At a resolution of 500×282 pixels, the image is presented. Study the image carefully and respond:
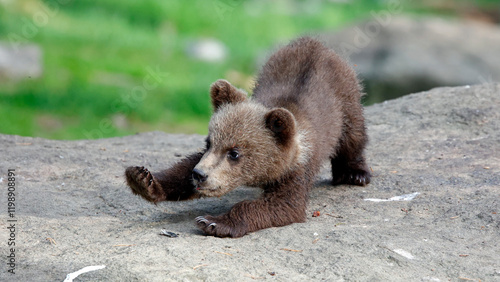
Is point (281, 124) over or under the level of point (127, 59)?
under

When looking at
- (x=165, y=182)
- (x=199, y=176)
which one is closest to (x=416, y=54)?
(x=165, y=182)

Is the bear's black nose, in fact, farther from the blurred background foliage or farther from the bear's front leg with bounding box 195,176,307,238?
the blurred background foliage

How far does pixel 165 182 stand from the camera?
6.50 meters

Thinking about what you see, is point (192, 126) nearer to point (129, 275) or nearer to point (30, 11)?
point (30, 11)

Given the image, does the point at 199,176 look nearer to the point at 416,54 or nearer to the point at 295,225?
the point at 295,225

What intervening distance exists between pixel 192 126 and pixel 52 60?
412cm

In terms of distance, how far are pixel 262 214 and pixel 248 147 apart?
0.67 metres

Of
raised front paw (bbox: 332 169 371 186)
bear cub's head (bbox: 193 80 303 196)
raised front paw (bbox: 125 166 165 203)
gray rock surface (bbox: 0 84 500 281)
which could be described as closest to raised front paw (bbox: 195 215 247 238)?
gray rock surface (bbox: 0 84 500 281)

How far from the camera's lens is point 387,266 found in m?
5.17

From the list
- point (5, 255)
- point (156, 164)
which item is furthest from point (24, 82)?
point (5, 255)

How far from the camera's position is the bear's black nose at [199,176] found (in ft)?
19.3

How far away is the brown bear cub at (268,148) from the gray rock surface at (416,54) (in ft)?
26.0

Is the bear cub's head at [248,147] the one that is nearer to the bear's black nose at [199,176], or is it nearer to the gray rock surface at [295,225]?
the bear's black nose at [199,176]

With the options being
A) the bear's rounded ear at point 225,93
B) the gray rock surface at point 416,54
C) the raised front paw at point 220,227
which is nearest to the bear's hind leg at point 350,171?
the bear's rounded ear at point 225,93
